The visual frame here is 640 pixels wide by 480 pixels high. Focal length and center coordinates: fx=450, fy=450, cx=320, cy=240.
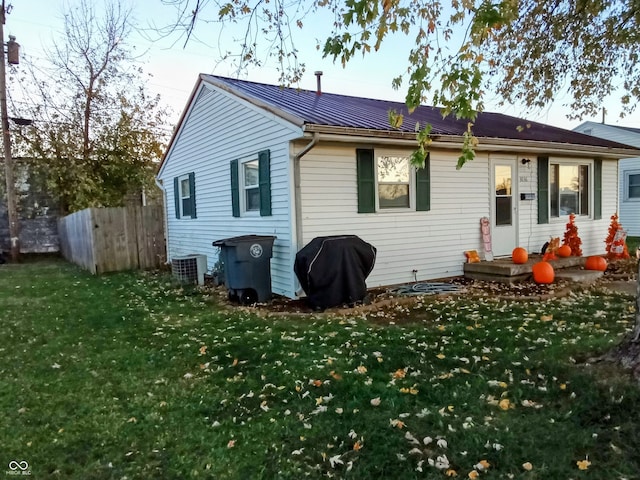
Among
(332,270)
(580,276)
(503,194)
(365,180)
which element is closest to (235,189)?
(365,180)

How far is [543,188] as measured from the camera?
372 inches

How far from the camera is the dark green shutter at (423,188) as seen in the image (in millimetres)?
7844

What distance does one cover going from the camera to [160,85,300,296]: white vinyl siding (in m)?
7.02

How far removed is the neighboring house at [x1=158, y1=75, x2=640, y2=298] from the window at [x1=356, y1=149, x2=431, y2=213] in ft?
0.06

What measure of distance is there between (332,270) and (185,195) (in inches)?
249

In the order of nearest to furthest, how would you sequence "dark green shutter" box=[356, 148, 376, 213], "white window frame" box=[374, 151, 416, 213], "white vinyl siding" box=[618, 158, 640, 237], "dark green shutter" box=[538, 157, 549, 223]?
"dark green shutter" box=[356, 148, 376, 213], "white window frame" box=[374, 151, 416, 213], "dark green shutter" box=[538, 157, 549, 223], "white vinyl siding" box=[618, 158, 640, 237]

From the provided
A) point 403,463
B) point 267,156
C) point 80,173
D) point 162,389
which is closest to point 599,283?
point 267,156

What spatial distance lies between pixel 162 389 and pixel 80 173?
48.0ft

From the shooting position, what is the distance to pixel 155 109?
1784 centimetres

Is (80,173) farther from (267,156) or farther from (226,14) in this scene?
(226,14)

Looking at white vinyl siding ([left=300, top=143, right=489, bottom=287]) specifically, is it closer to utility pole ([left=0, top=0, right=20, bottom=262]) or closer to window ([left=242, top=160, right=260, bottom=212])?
window ([left=242, top=160, right=260, bottom=212])

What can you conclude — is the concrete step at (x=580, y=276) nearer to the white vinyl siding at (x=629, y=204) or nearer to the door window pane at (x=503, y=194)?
the door window pane at (x=503, y=194)

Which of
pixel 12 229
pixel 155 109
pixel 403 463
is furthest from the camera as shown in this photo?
pixel 155 109

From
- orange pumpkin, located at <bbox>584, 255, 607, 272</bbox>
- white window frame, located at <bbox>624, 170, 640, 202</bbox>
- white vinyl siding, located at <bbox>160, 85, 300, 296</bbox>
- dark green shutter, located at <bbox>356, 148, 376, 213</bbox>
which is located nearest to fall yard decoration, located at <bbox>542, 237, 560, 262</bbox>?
orange pumpkin, located at <bbox>584, 255, 607, 272</bbox>
